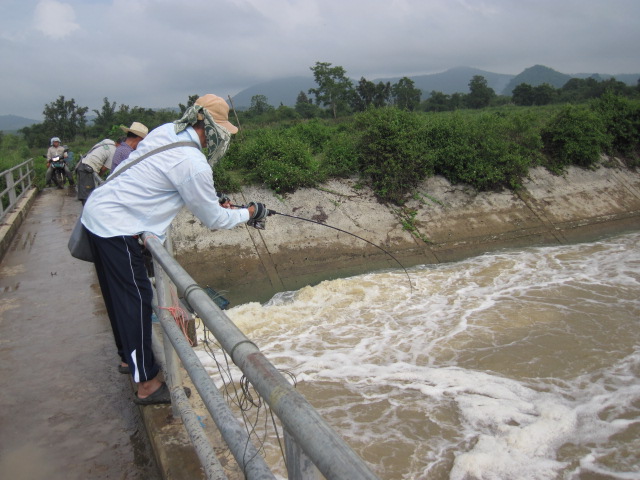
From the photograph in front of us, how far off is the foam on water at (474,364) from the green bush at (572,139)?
18.0 feet

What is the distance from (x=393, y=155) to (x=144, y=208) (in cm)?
915

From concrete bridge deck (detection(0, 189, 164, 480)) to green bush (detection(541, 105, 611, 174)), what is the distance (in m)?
12.1

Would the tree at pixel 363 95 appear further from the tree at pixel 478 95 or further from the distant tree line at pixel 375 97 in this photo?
the tree at pixel 478 95

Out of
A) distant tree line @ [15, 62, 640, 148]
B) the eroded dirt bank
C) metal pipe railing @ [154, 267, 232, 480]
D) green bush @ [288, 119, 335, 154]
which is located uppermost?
distant tree line @ [15, 62, 640, 148]

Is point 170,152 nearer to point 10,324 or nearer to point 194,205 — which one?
point 194,205

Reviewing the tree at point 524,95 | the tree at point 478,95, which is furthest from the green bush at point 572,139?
the tree at point 478,95

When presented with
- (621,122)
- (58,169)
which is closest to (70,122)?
(58,169)

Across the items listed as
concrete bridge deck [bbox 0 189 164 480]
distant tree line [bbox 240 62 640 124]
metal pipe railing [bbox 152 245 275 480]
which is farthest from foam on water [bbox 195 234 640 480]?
distant tree line [bbox 240 62 640 124]

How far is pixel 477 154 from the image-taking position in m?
11.8

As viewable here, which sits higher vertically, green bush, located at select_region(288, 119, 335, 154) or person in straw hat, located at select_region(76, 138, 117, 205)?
green bush, located at select_region(288, 119, 335, 154)

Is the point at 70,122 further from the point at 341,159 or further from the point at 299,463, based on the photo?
the point at 299,463

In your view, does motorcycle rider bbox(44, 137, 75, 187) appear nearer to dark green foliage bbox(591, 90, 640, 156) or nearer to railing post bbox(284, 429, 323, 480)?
railing post bbox(284, 429, 323, 480)

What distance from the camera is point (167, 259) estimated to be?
2.16 m

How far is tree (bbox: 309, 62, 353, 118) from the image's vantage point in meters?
43.5
